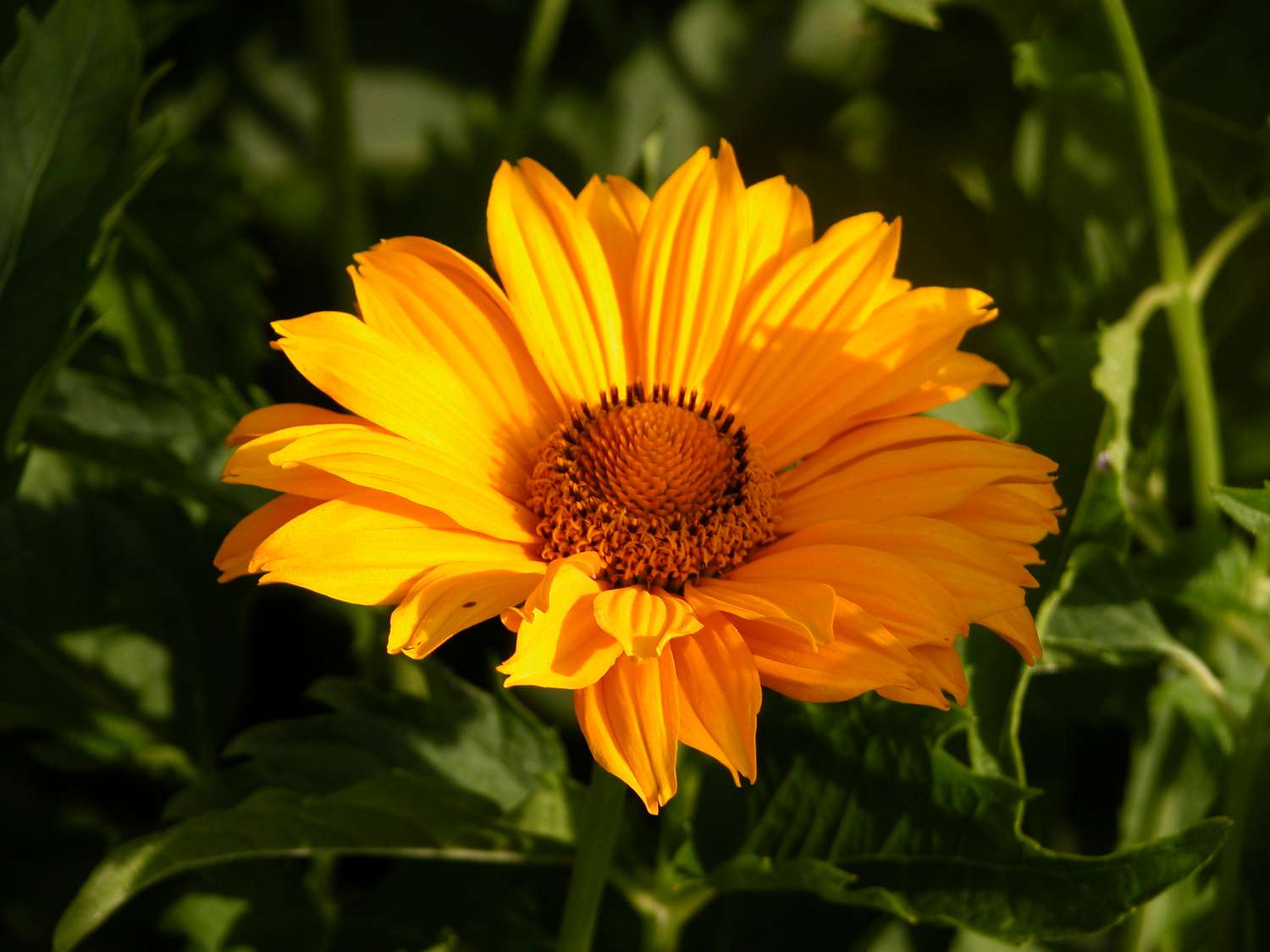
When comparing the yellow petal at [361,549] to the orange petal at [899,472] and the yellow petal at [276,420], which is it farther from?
the orange petal at [899,472]

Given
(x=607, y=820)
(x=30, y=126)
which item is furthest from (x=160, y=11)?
(x=607, y=820)

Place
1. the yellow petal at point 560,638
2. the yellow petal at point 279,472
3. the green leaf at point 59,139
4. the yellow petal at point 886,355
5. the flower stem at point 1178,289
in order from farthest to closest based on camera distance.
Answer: the flower stem at point 1178,289, the green leaf at point 59,139, the yellow petal at point 886,355, the yellow petal at point 279,472, the yellow petal at point 560,638

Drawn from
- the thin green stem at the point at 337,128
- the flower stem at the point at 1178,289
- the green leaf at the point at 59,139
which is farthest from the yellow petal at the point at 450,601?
the thin green stem at the point at 337,128

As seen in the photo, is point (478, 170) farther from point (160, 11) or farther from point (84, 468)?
point (84, 468)

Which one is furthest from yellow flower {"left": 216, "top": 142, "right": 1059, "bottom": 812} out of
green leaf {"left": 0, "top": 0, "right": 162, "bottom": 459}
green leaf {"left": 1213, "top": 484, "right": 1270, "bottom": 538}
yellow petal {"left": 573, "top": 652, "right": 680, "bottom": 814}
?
green leaf {"left": 0, "top": 0, "right": 162, "bottom": 459}

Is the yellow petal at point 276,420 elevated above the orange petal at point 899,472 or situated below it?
below

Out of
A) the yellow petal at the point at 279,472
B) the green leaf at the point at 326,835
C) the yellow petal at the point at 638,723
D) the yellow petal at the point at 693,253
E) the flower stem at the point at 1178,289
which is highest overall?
the flower stem at the point at 1178,289
